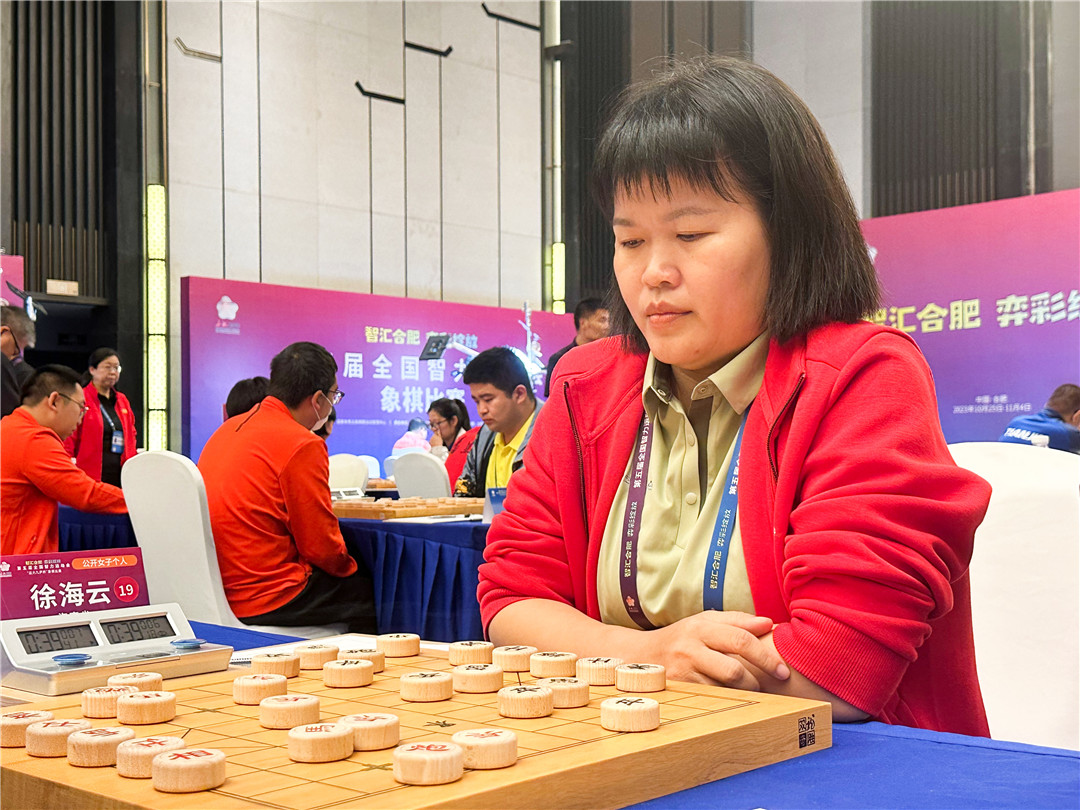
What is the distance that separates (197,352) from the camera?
27.1 ft

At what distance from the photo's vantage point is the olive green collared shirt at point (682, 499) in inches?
41.5

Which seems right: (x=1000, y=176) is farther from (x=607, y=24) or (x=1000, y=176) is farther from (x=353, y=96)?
(x=353, y=96)

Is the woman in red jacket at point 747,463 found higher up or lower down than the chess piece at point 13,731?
higher up

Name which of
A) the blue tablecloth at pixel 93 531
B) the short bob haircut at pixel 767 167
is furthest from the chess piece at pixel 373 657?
the blue tablecloth at pixel 93 531

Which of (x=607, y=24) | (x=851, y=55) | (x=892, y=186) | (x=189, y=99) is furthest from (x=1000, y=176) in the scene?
(x=189, y=99)

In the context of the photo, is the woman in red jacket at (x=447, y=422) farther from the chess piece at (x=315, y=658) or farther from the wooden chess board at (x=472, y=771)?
the wooden chess board at (x=472, y=771)

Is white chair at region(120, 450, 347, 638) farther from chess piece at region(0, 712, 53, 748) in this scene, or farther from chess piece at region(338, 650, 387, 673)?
chess piece at region(0, 712, 53, 748)

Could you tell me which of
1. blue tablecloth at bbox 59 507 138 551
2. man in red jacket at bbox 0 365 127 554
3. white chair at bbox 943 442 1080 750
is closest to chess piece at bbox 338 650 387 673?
white chair at bbox 943 442 1080 750

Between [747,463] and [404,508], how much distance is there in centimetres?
300

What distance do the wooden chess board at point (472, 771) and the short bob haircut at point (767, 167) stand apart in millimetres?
449

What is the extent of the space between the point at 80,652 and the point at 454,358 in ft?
30.6

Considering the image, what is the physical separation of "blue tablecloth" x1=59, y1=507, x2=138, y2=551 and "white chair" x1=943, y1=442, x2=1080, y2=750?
12.5 feet

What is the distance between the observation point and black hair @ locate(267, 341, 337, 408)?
11.5 feet

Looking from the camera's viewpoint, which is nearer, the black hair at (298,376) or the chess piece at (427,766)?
the chess piece at (427,766)
